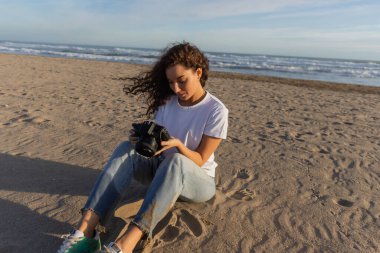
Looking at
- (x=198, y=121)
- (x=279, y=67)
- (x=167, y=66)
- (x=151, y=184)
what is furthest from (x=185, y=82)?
(x=279, y=67)

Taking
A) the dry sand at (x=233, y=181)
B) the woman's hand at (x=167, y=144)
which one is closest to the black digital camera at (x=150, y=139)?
the woman's hand at (x=167, y=144)

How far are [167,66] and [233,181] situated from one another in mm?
1515

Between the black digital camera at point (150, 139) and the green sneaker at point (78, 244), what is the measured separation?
616mm

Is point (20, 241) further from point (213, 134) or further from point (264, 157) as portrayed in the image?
point (264, 157)

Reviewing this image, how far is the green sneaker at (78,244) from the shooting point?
1970 mm

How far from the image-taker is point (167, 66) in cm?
250

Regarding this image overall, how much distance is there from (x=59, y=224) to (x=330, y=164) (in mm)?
3009

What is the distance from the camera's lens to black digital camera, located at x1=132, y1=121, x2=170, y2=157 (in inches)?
86.5

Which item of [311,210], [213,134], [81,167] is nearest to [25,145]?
[81,167]

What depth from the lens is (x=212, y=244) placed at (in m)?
2.37

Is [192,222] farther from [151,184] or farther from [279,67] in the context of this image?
[279,67]

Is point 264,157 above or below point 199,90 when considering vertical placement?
below

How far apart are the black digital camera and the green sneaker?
616 millimetres

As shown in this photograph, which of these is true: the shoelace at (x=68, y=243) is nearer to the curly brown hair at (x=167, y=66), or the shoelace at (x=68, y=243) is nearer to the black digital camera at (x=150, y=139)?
the black digital camera at (x=150, y=139)
